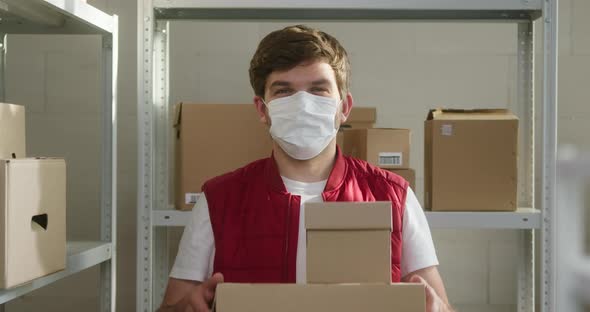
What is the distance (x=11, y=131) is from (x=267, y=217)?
2.01ft

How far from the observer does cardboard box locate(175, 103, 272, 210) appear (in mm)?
1971

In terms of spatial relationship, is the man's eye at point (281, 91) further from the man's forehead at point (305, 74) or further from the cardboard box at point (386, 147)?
the cardboard box at point (386, 147)

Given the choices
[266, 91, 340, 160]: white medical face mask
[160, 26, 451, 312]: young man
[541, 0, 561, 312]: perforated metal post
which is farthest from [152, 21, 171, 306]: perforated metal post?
[541, 0, 561, 312]: perforated metal post

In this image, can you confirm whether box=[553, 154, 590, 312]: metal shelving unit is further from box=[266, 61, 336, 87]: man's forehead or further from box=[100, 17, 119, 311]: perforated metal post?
box=[100, 17, 119, 311]: perforated metal post

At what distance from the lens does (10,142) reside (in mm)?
1560

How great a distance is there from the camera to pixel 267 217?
154 cm

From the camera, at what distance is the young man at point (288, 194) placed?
1519mm

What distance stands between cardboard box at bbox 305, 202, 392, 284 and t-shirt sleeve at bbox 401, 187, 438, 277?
1.17ft

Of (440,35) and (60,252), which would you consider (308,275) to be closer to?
(60,252)

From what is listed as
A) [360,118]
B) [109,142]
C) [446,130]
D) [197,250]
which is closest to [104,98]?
[109,142]

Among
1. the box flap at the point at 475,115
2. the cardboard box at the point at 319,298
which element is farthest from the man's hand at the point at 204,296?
the box flap at the point at 475,115

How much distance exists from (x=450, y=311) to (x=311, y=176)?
42 cm

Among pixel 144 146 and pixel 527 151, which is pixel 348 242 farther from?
pixel 527 151

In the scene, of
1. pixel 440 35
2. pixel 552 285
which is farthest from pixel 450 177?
pixel 440 35
